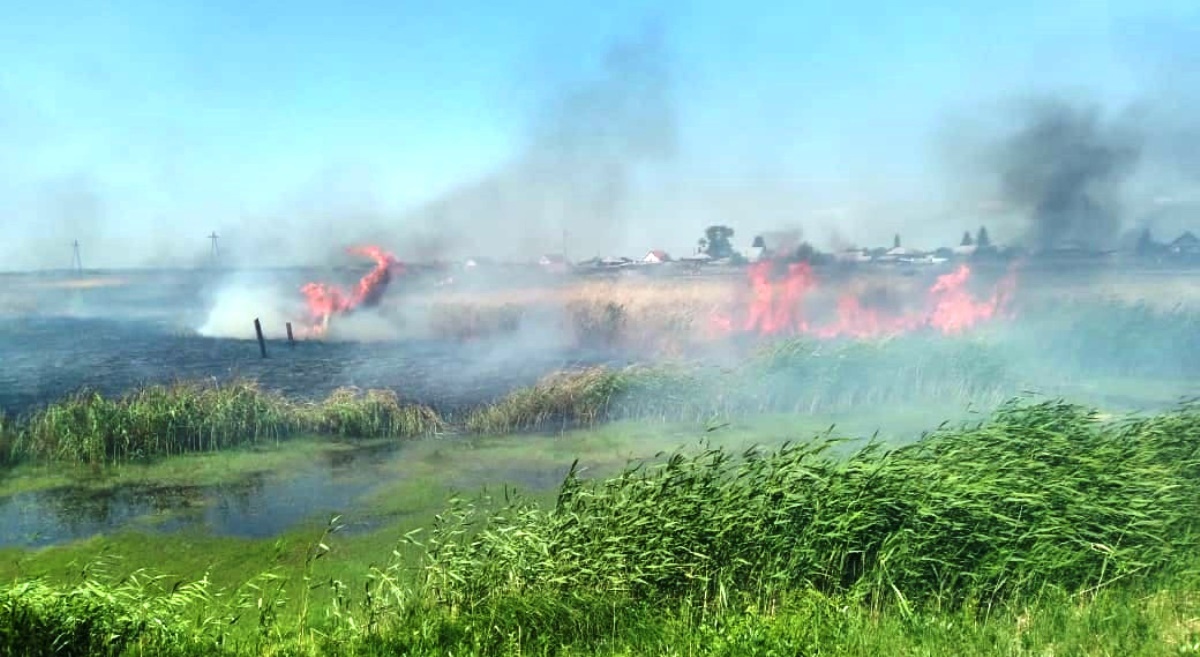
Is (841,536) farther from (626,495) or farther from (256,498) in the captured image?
(256,498)

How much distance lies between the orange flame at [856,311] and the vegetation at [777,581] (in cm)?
1658

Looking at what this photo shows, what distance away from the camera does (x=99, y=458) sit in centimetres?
1399

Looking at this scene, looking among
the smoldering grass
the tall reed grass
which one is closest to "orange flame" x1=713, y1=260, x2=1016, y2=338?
the smoldering grass

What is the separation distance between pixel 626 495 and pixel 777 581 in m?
1.77

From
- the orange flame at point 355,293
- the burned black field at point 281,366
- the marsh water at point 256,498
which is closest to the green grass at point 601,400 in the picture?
the marsh water at point 256,498

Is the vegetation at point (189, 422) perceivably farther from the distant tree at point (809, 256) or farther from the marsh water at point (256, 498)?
the distant tree at point (809, 256)

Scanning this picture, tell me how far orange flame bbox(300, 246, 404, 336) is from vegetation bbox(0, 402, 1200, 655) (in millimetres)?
24764

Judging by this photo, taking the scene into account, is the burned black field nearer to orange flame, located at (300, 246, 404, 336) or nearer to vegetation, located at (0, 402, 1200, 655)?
orange flame, located at (300, 246, 404, 336)

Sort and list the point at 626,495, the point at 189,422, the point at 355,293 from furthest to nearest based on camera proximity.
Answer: the point at 355,293
the point at 189,422
the point at 626,495

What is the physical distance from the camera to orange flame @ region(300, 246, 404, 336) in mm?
31766

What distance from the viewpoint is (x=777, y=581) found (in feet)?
21.8

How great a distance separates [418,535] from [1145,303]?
26.8m

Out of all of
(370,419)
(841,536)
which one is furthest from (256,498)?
(841,536)

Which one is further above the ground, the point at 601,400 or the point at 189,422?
the point at 189,422
